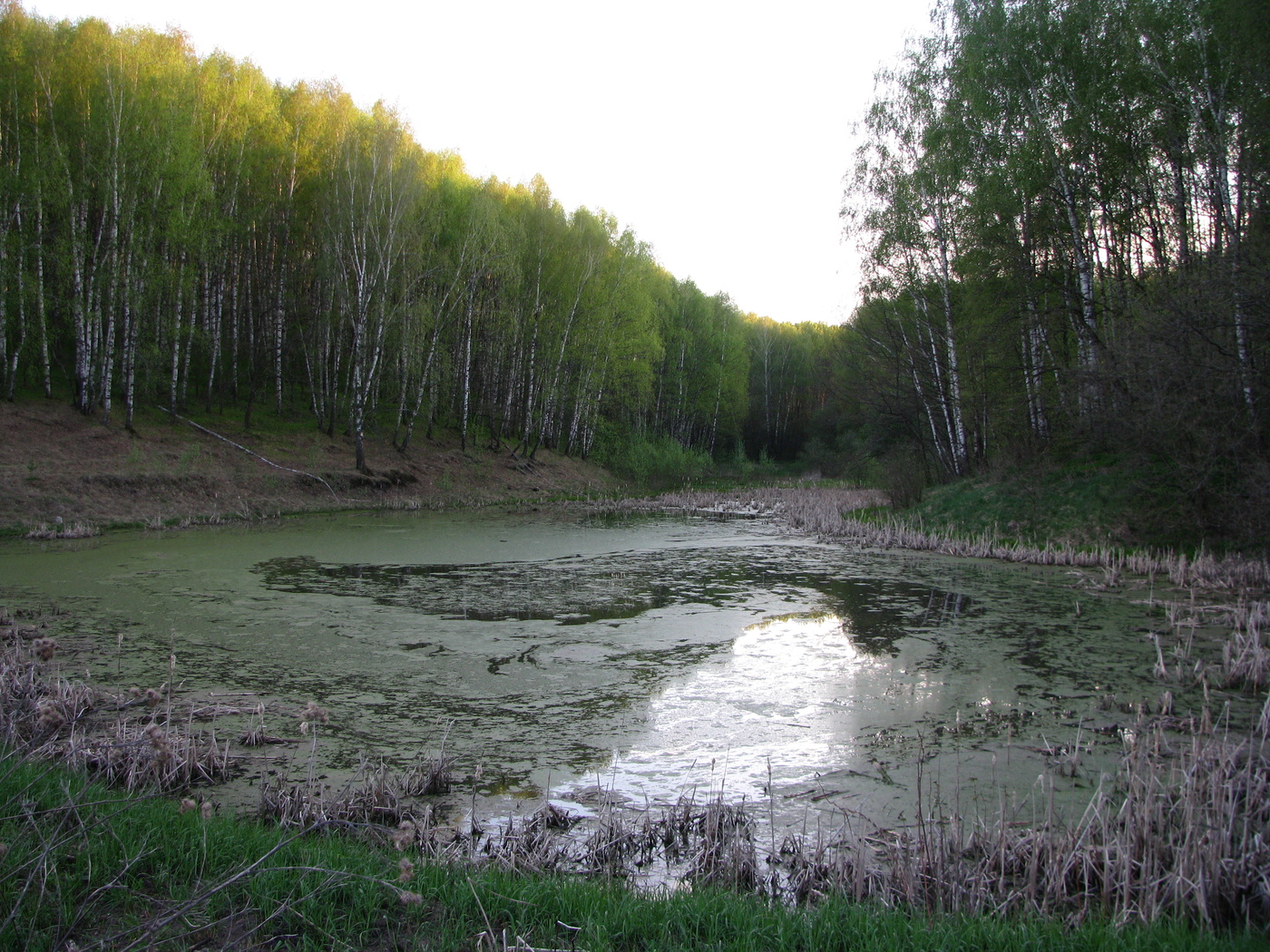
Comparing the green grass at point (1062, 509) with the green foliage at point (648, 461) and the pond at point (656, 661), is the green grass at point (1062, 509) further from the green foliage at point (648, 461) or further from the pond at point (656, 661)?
the green foliage at point (648, 461)

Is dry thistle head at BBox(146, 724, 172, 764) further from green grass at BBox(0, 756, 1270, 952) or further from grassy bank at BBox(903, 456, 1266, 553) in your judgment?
grassy bank at BBox(903, 456, 1266, 553)

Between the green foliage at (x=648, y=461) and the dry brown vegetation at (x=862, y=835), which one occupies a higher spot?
the green foliage at (x=648, y=461)

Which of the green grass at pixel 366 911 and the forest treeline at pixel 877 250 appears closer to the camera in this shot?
the green grass at pixel 366 911

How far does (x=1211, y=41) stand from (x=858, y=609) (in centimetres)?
1065

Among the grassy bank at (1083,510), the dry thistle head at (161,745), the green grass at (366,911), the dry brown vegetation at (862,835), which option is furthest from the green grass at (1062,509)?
the dry thistle head at (161,745)

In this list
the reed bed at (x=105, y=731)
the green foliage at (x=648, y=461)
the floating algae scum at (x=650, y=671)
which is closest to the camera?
the reed bed at (x=105, y=731)

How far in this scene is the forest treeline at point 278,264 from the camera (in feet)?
55.1

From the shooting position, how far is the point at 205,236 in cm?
1825

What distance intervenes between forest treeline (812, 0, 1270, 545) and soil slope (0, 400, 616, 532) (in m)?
12.5

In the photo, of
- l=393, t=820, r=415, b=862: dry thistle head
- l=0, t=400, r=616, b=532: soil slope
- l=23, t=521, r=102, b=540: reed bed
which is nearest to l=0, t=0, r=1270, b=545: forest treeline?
l=0, t=400, r=616, b=532: soil slope

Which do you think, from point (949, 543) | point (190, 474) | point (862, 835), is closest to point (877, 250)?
point (949, 543)

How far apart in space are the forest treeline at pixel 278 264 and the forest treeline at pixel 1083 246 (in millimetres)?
12577

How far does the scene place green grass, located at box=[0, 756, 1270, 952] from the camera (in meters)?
2.30

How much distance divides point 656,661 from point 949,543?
784 centimetres
